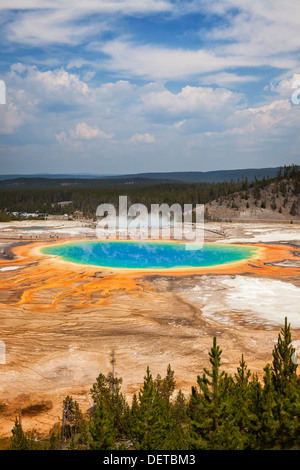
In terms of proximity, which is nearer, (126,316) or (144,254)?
(126,316)

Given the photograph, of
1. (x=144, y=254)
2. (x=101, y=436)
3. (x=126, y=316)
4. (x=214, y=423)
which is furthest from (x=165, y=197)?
(x=101, y=436)

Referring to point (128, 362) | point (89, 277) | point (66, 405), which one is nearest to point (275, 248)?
point (89, 277)

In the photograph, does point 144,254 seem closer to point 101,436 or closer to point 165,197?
point 101,436

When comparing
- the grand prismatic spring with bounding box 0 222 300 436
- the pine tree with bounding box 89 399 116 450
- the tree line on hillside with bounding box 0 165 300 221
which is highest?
the tree line on hillside with bounding box 0 165 300 221

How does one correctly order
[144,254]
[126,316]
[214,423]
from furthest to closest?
[144,254], [126,316], [214,423]

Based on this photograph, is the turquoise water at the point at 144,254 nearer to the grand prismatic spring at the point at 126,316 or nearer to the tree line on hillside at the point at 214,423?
the grand prismatic spring at the point at 126,316

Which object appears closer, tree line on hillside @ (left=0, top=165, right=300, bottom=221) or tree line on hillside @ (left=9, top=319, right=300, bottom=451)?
tree line on hillside @ (left=9, top=319, right=300, bottom=451)

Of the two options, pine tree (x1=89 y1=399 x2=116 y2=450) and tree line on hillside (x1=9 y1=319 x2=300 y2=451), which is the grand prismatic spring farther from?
pine tree (x1=89 y1=399 x2=116 y2=450)

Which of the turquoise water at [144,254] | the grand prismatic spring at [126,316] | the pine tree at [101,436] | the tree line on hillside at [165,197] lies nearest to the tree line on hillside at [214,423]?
the pine tree at [101,436]

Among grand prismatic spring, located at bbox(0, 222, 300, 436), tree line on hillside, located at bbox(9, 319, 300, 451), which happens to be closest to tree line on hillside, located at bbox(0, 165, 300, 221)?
grand prismatic spring, located at bbox(0, 222, 300, 436)
